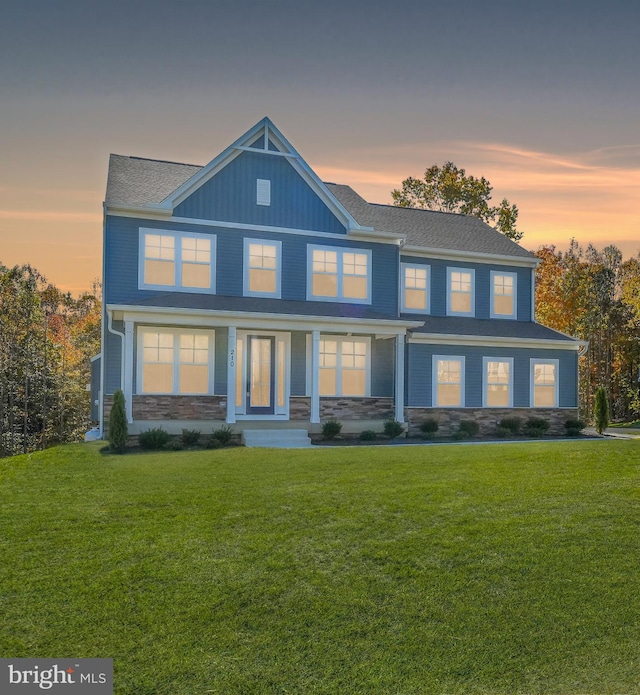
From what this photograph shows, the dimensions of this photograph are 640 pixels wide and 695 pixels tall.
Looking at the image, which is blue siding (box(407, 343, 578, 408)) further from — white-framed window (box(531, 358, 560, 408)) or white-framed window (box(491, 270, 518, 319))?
white-framed window (box(491, 270, 518, 319))

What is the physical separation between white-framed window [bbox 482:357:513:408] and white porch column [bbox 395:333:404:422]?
349cm

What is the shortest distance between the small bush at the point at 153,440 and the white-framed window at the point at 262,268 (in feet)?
16.8

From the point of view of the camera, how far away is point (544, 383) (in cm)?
2180

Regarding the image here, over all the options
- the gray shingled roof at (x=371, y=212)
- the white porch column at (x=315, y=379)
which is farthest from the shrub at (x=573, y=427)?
the white porch column at (x=315, y=379)

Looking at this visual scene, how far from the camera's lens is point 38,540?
6785mm

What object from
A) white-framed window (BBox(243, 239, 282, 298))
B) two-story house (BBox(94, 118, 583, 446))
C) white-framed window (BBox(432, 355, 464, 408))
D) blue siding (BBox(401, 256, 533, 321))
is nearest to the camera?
two-story house (BBox(94, 118, 583, 446))

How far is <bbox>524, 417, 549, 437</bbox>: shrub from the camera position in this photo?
802 inches

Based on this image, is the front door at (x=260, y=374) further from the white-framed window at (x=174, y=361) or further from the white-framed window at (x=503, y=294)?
the white-framed window at (x=503, y=294)

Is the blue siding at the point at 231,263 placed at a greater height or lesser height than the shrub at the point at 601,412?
greater

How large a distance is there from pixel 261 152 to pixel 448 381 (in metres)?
9.42

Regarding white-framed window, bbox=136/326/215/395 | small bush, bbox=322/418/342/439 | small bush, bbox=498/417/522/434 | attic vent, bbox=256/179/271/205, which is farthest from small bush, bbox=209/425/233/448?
small bush, bbox=498/417/522/434

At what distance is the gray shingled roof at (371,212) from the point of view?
737 inches

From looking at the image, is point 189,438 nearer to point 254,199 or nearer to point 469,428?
point 254,199

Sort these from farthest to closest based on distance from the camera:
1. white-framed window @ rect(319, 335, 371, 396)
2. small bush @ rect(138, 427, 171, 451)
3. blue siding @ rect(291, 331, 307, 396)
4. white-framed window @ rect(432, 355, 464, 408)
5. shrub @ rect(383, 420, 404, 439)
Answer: white-framed window @ rect(432, 355, 464, 408), white-framed window @ rect(319, 335, 371, 396), blue siding @ rect(291, 331, 307, 396), shrub @ rect(383, 420, 404, 439), small bush @ rect(138, 427, 171, 451)
